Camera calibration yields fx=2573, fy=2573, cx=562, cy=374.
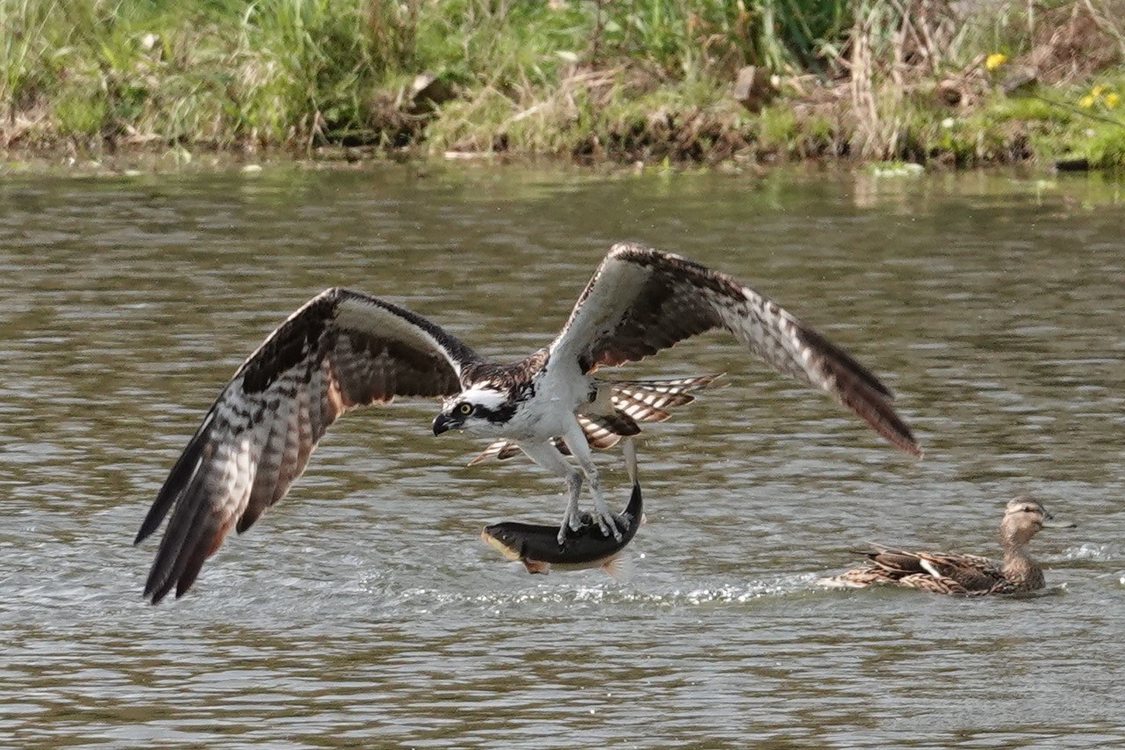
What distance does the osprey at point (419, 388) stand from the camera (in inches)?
356

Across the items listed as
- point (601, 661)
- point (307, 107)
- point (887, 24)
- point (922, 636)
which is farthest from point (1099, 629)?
point (307, 107)

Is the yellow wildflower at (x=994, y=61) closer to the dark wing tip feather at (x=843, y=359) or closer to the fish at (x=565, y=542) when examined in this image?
the fish at (x=565, y=542)

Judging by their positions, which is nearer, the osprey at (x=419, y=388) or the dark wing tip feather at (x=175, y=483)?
the dark wing tip feather at (x=175, y=483)

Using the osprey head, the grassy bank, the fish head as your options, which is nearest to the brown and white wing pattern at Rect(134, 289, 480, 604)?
the osprey head

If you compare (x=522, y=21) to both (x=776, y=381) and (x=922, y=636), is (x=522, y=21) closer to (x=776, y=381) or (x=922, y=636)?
(x=776, y=381)

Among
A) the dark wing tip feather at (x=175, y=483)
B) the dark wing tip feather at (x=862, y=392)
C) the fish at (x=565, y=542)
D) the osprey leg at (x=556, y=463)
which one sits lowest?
the fish at (x=565, y=542)

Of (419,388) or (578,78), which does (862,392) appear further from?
(578,78)

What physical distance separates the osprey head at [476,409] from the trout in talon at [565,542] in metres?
0.39

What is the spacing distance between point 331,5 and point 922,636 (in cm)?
1492

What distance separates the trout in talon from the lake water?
0.80 feet

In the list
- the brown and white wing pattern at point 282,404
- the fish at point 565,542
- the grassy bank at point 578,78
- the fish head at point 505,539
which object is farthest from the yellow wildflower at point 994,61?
the fish head at point 505,539

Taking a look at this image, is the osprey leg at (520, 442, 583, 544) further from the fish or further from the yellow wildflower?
the yellow wildflower

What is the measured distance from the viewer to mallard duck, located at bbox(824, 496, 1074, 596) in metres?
9.69

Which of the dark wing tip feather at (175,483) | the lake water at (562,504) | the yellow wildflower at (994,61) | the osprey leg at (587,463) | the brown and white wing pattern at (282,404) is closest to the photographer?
the lake water at (562,504)
